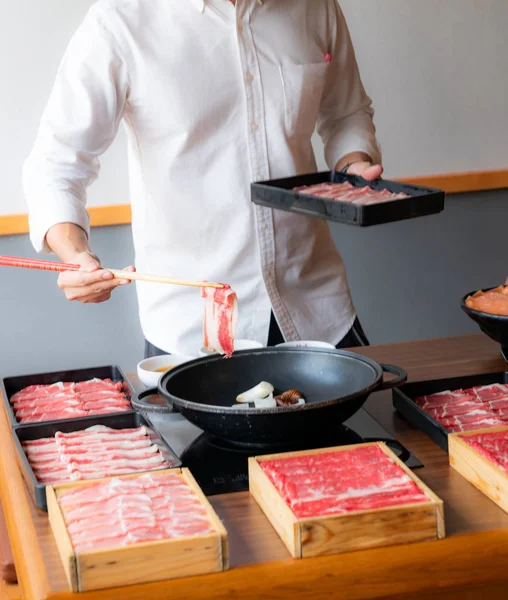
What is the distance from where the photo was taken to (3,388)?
1.73 metres

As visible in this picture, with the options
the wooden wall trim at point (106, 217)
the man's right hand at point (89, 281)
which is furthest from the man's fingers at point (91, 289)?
the wooden wall trim at point (106, 217)

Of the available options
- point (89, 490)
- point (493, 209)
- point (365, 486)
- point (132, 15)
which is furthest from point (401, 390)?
point (493, 209)

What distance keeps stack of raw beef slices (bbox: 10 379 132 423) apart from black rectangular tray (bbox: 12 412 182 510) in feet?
0.14

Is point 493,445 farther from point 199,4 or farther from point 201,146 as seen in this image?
point 199,4

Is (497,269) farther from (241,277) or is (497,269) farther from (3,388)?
(3,388)

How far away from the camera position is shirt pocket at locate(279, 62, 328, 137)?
2.12 metres

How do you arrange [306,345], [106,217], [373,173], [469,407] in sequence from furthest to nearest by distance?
[106,217] → [373,173] → [306,345] → [469,407]

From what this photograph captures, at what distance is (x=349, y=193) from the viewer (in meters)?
1.99

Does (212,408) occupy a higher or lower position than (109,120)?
lower

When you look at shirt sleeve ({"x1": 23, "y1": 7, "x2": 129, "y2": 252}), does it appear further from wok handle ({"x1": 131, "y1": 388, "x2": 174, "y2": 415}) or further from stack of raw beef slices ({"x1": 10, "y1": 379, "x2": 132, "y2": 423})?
wok handle ({"x1": 131, "y1": 388, "x2": 174, "y2": 415})

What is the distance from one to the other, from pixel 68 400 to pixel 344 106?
48.8 inches

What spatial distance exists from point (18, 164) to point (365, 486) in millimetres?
2106

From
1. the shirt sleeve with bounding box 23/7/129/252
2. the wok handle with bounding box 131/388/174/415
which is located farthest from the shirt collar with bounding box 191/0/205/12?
the wok handle with bounding box 131/388/174/415

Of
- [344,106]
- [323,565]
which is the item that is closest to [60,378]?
[323,565]
